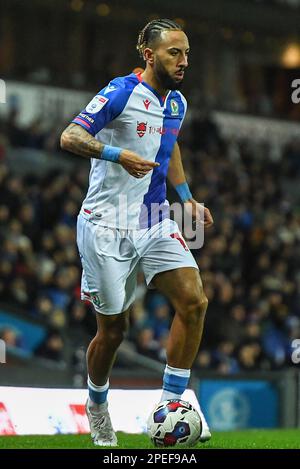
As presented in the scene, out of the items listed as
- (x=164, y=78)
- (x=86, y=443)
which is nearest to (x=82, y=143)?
(x=164, y=78)

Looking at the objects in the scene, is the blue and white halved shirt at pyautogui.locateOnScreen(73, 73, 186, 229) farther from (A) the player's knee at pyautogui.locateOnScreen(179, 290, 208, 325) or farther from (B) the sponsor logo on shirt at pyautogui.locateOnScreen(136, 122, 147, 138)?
(A) the player's knee at pyautogui.locateOnScreen(179, 290, 208, 325)

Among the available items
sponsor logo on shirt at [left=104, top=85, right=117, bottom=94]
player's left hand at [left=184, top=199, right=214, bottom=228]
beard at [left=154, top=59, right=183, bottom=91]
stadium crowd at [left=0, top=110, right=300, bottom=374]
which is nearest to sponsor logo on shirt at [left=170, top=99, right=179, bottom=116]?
beard at [left=154, top=59, right=183, bottom=91]

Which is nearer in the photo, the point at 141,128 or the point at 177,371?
the point at 177,371

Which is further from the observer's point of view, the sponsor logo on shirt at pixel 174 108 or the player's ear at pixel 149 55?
the sponsor logo on shirt at pixel 174 108

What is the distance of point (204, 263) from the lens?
1928 centimetres

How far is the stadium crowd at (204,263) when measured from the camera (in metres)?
15.9

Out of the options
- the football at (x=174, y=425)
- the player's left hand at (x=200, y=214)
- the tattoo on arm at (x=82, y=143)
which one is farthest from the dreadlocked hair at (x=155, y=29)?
the football at (x=174, y=425)

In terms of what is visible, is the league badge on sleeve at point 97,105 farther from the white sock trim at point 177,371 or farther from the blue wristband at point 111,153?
the white sock trim at point 177,371

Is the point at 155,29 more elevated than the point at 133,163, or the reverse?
the point at 155,29

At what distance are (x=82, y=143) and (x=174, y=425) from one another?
6.04 ft

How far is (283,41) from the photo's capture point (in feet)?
111

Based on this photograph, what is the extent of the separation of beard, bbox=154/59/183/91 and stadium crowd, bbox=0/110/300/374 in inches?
259

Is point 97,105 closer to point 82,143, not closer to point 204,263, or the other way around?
point 82,143

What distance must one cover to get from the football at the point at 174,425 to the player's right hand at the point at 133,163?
1510 millimetres
